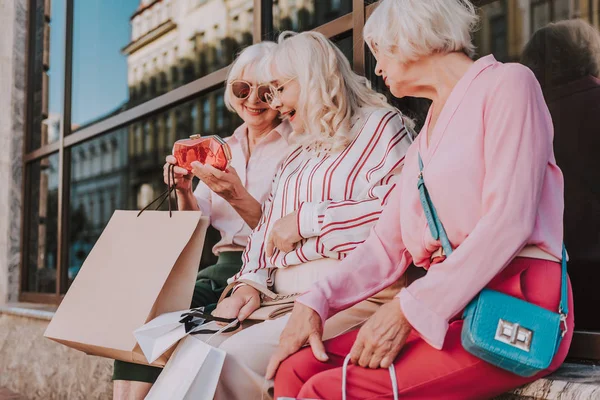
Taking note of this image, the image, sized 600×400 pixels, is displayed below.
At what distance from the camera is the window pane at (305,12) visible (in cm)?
298

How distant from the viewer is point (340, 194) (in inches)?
84.0

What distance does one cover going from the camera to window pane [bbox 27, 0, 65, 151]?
5625 mm

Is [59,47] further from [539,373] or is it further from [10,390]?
[539,373]

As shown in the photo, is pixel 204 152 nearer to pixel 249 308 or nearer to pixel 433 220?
pixel 249 308

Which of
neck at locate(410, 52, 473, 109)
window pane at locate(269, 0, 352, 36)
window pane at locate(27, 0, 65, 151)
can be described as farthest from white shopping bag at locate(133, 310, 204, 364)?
window pane at locate(27, 0, 65, 151)

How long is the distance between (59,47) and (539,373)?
196 inches

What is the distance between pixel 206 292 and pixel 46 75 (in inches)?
150

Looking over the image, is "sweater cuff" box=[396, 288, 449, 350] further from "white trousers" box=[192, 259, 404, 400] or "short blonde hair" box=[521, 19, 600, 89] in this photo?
"short blonde hair" box=[521, 19, 600, 89]

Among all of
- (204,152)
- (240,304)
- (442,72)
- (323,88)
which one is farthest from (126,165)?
(442,72)

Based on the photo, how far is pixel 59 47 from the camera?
18.1 feet

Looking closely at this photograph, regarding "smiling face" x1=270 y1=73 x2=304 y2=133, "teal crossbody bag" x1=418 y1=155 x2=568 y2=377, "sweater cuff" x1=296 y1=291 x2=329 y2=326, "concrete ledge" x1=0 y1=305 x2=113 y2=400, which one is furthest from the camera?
"concrete ledge" x1=0 y1=305 x2=113 y2=400

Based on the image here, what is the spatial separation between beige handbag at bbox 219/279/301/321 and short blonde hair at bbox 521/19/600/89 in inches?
40.1

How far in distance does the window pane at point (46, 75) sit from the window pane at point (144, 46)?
1.14ft

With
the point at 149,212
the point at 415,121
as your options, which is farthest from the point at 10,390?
the point at 415,121
